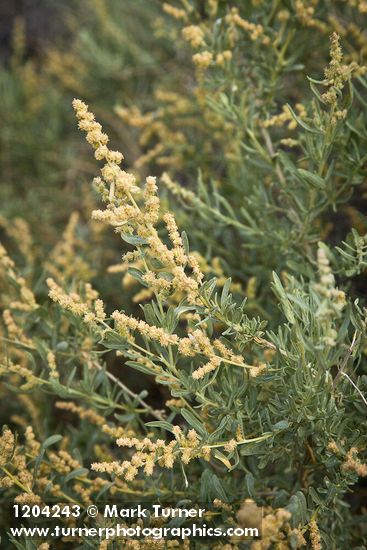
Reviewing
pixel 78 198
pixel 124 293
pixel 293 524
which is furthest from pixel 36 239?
pixel 293 524

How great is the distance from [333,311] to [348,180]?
625mm

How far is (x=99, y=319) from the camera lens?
1105mm

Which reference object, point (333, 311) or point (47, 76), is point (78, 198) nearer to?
point (47, 76)

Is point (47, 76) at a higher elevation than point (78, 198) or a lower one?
higher

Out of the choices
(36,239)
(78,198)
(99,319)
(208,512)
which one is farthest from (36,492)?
(78,198)

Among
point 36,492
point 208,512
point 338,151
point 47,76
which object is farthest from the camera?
point 47,76

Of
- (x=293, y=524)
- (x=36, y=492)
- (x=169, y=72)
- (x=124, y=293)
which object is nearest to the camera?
(x=293, y=524)

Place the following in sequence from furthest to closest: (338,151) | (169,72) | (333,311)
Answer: (169,72) < (338,151) < (333,311)

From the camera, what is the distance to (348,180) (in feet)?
4.67

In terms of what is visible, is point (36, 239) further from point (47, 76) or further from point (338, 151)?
point (338, 151)

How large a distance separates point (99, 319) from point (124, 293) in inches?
46.6

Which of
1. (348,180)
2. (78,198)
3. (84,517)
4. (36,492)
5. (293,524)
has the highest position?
(348,180)

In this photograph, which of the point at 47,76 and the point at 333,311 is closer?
the point at 333,311

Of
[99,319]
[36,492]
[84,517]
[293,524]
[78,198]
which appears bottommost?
[84,517]
